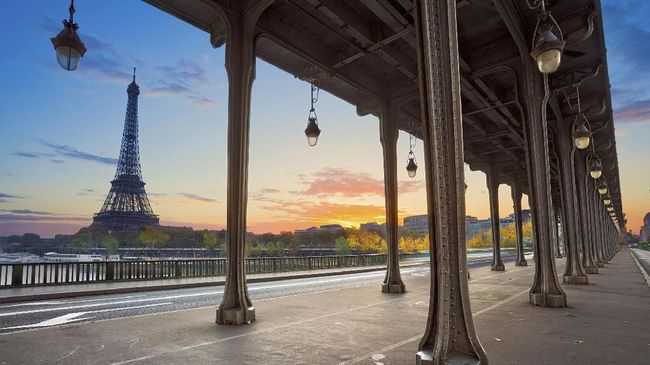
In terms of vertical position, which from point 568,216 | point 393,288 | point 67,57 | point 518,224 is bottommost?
point 393,288

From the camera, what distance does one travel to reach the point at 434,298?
14.4 feet

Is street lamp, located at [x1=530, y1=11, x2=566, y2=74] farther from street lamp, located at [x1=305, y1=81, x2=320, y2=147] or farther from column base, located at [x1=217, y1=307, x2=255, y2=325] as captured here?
column base, located at [x1=217, y1=307, x2=255, y2=325]

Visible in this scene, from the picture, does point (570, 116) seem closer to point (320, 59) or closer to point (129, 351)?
point (320, 59)

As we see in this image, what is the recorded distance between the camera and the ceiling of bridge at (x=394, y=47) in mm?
8906

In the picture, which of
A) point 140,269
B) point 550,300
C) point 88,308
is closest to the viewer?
point 550,300

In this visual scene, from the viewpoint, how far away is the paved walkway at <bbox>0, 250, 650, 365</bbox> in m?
4.92

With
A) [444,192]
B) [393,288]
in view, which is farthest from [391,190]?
[444,192]

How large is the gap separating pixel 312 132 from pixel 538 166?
5.90m

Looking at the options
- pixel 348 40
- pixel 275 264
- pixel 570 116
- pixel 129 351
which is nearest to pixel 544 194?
pixel 348 40

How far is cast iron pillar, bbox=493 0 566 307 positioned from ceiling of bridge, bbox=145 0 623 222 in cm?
45

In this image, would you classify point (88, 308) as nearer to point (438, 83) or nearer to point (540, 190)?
point (438, 83)

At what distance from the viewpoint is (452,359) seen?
4012 millimetres

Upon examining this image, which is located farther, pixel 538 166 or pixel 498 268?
pixel 498 268

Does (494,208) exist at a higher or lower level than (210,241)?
higher
